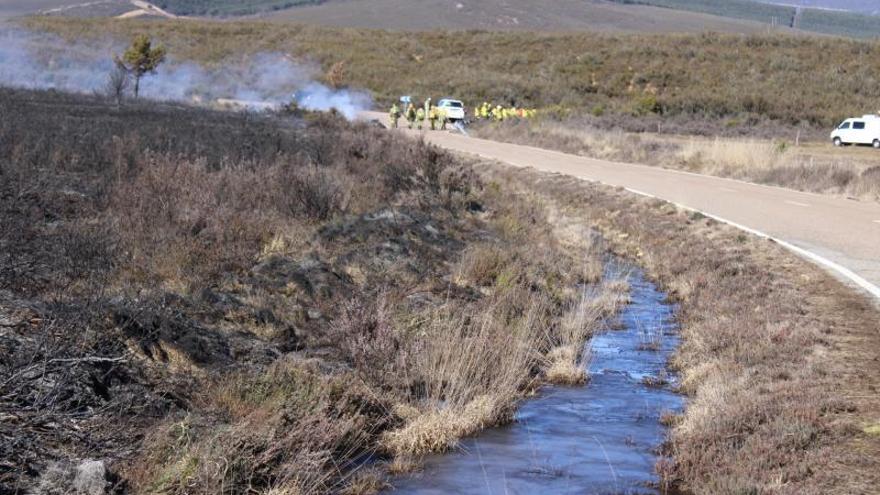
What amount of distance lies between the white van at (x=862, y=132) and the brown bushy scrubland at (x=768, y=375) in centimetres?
3667

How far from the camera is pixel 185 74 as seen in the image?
8631 cm

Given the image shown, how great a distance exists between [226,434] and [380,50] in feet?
317

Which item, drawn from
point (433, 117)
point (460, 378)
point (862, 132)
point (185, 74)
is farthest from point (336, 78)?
point (460, 378)

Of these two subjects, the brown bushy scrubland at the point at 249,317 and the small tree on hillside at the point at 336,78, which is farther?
the small tree on hillside at the point at 336,78

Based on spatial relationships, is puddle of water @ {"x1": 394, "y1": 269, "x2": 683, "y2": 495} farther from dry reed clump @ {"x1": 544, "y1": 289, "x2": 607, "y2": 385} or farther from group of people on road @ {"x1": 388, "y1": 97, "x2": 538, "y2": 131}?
group of people on road @ {"x1": 388, "y1": 97, "x2": 538, "y2": 131}

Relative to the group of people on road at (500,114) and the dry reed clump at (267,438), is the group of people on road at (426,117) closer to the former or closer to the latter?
the group of people on road at (500,114)

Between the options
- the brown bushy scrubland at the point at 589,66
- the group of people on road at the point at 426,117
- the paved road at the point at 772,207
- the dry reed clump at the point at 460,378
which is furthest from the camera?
the brown bushy scrubland at the point at 589,66

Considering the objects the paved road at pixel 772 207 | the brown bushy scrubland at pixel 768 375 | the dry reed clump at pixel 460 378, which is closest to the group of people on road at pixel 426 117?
the paved road at pixel 772 207

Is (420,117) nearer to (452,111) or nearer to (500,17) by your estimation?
(452,111)

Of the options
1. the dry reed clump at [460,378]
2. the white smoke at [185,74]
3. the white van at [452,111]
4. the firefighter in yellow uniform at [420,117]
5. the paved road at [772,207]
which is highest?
the dry reed clump at [460,378]

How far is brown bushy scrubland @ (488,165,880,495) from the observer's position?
8055 mm

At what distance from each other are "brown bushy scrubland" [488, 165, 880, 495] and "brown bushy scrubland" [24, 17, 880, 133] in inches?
1775

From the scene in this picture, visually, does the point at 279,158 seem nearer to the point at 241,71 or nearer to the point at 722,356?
the point at 722,356

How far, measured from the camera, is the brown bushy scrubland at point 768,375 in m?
8.05
